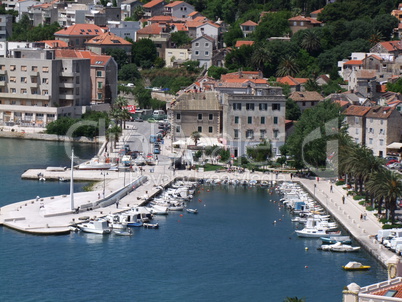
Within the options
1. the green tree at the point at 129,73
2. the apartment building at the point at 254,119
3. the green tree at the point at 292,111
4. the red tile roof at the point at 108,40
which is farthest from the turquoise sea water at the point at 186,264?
the red tile roof at the point at 108,40

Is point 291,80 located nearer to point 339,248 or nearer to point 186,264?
point 339,248

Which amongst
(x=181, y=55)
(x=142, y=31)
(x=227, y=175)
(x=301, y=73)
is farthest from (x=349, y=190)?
(x=142, y=31)

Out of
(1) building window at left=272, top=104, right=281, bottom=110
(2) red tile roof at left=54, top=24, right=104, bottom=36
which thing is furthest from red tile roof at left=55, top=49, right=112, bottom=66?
(1) building window at left=272, top=104, right=281, bottom=110

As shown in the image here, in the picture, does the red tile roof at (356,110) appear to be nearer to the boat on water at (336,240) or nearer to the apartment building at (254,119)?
the apartment building at (254,119)

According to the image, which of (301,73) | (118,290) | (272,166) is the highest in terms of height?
(301,73)

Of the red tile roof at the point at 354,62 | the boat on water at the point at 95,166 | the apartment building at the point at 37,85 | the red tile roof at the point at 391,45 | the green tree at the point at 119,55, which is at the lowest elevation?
the boat on water at the point at 95,166

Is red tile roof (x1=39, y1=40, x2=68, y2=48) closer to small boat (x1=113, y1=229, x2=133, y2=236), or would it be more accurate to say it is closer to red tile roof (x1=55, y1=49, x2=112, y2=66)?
red tile roof (x1=55, y1=49, x2=112, y2=66)

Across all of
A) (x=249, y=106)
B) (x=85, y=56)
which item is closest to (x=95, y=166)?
(x=249, y=106)

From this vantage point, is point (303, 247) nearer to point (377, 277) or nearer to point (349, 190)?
point (377, 277)
